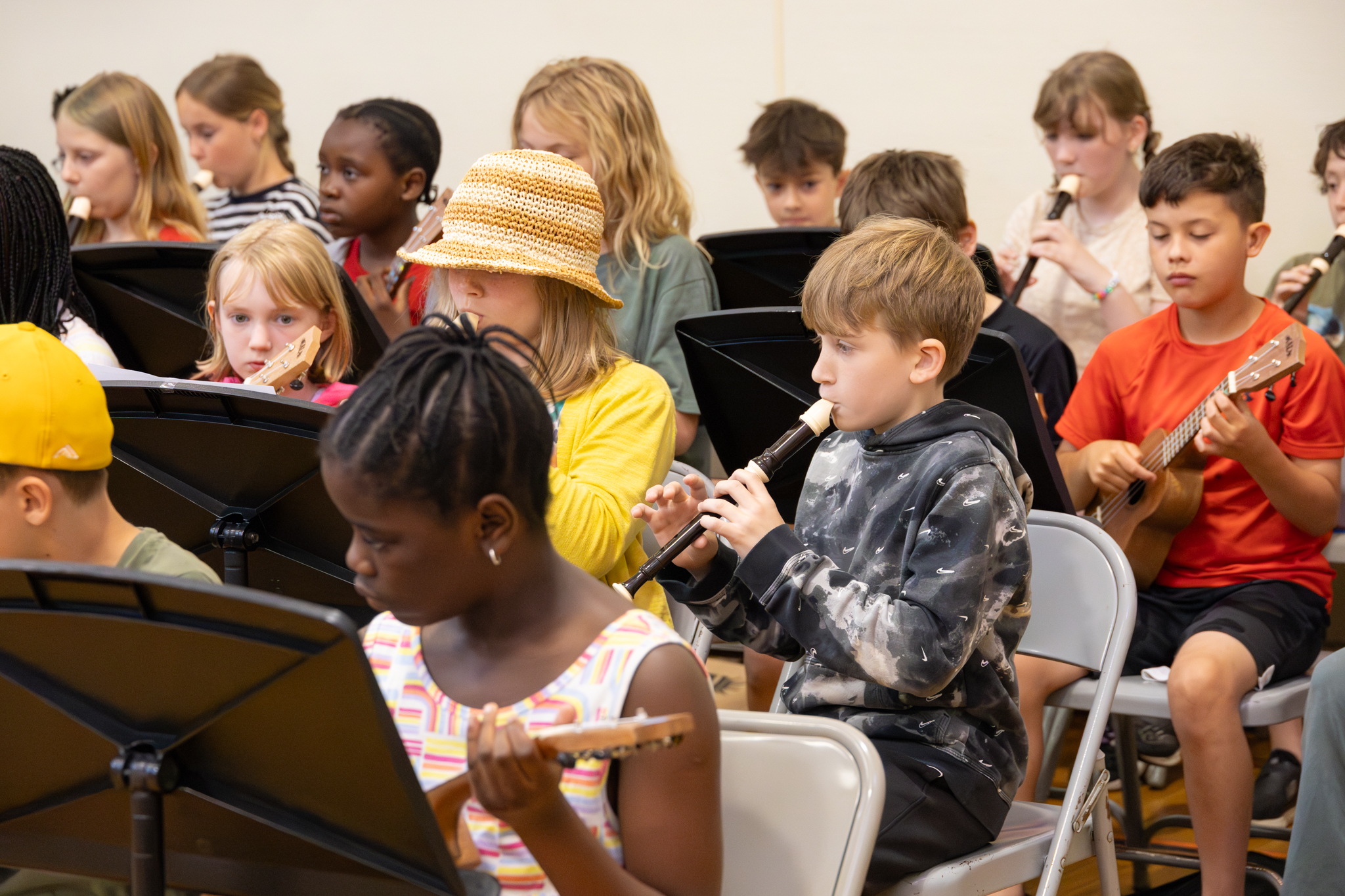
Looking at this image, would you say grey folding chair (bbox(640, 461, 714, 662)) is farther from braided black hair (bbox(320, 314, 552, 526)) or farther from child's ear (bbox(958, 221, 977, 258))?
child's ear (bbox(958, 221, 977, 258))

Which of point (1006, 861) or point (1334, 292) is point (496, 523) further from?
point (1334, 292)

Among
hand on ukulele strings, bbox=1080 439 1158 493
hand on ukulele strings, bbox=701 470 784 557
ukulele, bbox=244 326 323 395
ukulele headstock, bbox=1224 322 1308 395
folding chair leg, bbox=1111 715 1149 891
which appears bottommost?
folding chair leg, bbox=1111 715 1149 891

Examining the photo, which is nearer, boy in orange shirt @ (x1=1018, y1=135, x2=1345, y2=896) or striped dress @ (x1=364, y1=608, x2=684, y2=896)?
striped dress @ (x1=364, y1=608, x2=684, y2=896)

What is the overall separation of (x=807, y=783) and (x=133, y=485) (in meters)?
0.86

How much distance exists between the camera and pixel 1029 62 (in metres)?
3.08

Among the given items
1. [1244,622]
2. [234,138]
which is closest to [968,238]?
[1244,622]

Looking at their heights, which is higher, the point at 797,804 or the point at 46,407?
the point at 46,407

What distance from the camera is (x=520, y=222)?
154 centimetres

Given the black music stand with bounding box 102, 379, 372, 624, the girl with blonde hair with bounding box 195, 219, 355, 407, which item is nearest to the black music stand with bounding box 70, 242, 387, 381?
the girl with blonde hair with bounding box 195, 219, 355, 407

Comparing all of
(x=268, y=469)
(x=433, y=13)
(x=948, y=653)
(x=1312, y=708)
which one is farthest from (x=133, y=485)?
(x=433, y=13)

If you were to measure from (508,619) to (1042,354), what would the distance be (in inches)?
61.7

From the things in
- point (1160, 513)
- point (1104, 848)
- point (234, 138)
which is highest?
point (234, 138)

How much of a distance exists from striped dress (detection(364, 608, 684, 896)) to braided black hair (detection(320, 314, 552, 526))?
11 cm

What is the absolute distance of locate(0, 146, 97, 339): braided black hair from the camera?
1979 millimetres
